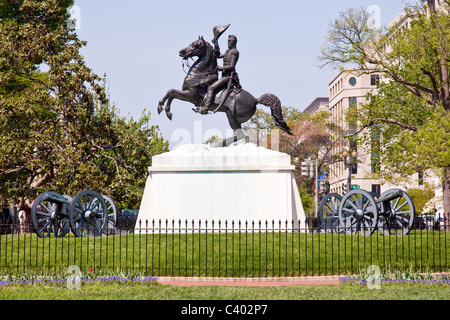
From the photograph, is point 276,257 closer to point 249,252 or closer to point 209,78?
point 249,252

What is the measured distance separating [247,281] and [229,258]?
4.75 feet

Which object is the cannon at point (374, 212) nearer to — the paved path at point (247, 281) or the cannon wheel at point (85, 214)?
the paved path at point (247, 281)

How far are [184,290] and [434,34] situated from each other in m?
18.7

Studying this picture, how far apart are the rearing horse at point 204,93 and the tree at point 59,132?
752 cm

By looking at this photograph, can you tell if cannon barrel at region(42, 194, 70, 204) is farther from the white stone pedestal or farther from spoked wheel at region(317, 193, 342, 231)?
spoked wheel at region(317, 193, 342, 231)

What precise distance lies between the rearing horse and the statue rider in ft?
0.65

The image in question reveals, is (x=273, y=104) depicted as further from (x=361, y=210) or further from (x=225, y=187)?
(x=361, y=210)

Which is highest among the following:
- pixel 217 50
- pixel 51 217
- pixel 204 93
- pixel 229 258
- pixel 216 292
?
pixel 217 50

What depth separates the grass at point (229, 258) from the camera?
51.3 ft

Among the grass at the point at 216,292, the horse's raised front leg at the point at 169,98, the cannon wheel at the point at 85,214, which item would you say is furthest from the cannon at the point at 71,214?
the grass at the point at 216,292

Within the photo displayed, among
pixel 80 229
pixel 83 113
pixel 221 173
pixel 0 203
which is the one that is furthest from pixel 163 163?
pixel 0 203

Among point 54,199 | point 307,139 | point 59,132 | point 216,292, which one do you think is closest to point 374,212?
point 216,292

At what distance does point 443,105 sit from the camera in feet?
95.5

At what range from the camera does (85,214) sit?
1909cm
